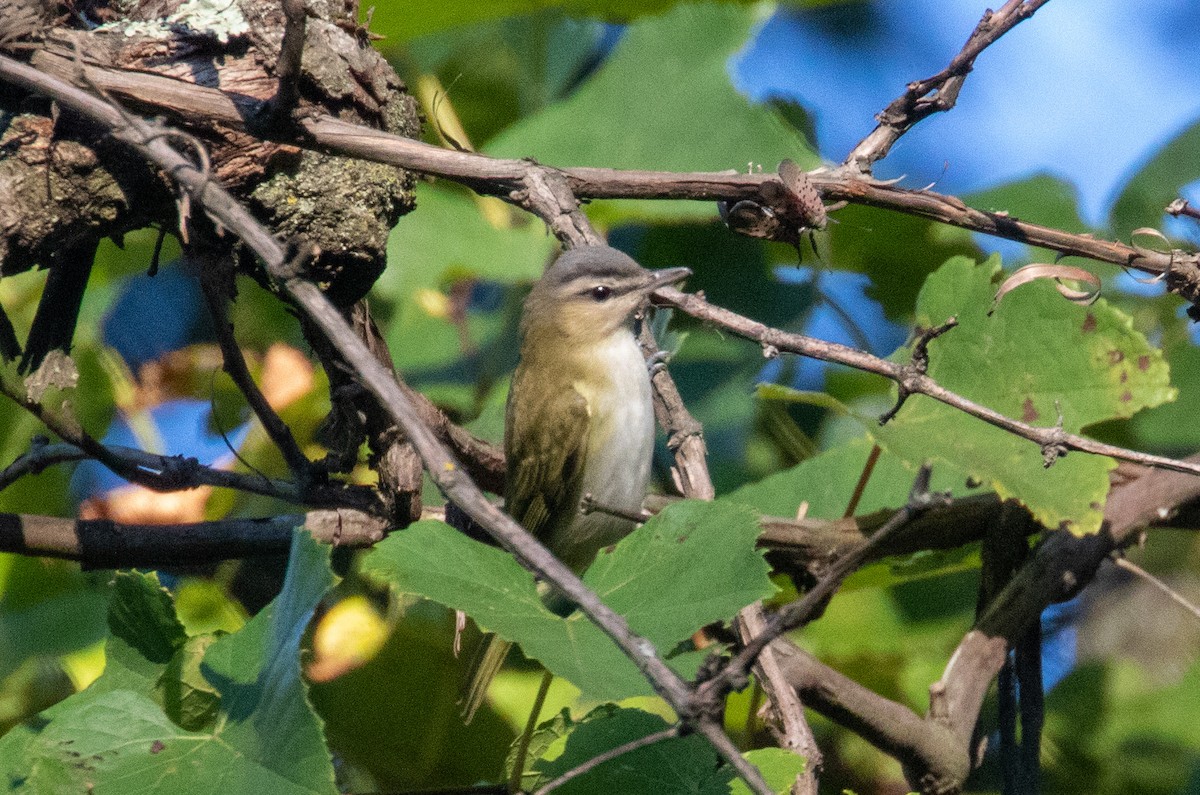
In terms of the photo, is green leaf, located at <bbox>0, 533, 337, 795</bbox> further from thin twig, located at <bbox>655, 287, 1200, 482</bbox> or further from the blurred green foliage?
thin twig, located at <bbox>655, 287, 1200, 482</bbox>

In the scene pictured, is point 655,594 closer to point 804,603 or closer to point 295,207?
point 804,603

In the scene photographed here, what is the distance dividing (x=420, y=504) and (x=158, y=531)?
0.46 metres

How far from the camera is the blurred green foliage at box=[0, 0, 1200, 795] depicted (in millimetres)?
1540

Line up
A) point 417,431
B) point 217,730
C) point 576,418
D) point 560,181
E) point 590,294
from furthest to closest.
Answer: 1. point 576,418
2. point 590,294
3. point 560,181
4. point 217,730
5. point 417,431

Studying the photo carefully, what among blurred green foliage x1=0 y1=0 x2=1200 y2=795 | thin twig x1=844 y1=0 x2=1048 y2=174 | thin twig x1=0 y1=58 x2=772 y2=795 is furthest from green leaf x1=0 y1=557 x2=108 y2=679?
thin twig x1=844 y1=0 x2=1048 y2=174

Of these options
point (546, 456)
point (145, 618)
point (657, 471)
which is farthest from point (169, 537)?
point (657, 471)

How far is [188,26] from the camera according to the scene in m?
1.95

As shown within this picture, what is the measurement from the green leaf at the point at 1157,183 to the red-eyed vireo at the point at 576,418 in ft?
4.64

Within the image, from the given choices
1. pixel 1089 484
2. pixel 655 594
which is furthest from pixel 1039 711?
pixel 655 594

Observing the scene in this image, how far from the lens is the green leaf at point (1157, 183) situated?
3.50 metres

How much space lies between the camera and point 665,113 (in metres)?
3.59

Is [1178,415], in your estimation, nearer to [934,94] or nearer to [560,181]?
[934,94]

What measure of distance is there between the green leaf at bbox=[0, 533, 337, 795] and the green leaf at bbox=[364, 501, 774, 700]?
0.14 m

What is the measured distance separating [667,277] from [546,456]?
2.49ft
